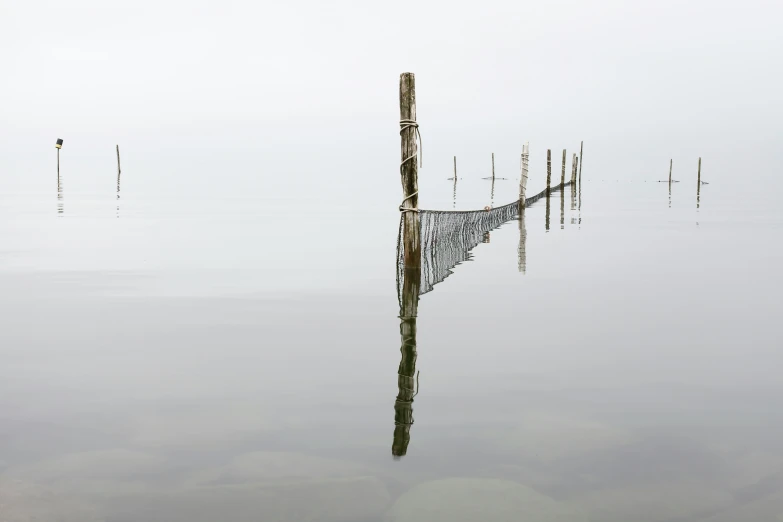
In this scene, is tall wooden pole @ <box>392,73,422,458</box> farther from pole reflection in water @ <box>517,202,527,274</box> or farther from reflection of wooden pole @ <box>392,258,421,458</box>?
pole reflection in water @ <box>517,202,527,274</box>

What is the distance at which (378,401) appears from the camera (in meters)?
7.01

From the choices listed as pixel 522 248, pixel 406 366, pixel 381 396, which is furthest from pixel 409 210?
pixel 522 248

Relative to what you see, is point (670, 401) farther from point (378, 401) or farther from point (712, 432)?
point (378, 401)

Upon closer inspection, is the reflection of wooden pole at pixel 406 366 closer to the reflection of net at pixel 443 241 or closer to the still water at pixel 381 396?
the still water at pixel 381 396

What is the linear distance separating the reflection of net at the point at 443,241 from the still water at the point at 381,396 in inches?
17.5

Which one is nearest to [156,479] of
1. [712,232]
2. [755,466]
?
[755,466]

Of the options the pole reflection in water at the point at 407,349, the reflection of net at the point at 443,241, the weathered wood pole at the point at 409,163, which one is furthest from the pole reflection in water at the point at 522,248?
the weathered wood pole at the point at 409,163

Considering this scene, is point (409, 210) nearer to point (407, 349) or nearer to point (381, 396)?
point (407, 349)

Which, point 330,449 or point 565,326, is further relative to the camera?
point 565,326

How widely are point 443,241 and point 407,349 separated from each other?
6613 millimetres

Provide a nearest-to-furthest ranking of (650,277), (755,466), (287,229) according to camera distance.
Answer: (755,466) → (650,277) → (287,229)

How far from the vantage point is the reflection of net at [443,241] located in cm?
1344

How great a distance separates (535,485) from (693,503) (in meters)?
0.97

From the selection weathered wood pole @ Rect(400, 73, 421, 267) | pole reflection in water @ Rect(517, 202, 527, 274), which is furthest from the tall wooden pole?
pole reflection in water @ Rect(517, 202, 527, 274)
